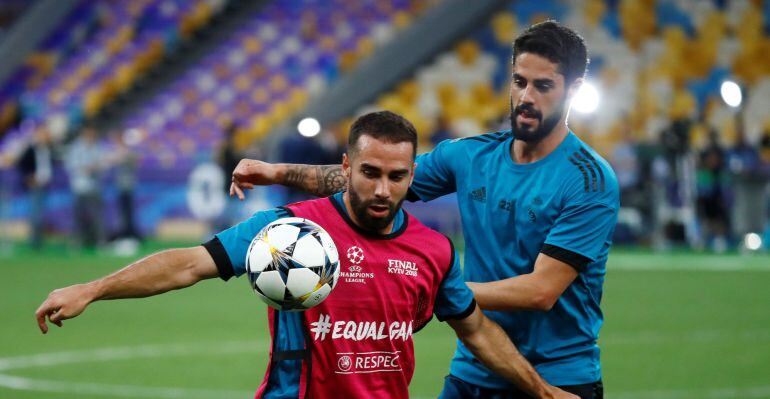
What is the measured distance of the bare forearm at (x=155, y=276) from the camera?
4621 mm

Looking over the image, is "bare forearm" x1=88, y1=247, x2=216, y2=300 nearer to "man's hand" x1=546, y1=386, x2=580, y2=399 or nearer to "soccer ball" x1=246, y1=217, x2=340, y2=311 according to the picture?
"soccer ball" x1=246, y1=217, x2=340, y2=311

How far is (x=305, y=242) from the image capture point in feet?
15.4

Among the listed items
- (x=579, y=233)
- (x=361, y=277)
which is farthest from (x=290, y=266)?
(x=579, y=233)

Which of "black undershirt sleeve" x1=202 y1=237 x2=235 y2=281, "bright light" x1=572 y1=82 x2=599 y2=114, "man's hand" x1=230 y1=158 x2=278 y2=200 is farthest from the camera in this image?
"bright light" x1=572 y1=82 x2=599 y2=114

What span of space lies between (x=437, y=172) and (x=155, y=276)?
1837mm

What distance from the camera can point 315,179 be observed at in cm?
610

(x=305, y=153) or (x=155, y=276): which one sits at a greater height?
(x=305, y=153)

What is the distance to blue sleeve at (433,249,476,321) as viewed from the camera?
5.21 metres

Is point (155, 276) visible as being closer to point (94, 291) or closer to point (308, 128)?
point (94, 291)

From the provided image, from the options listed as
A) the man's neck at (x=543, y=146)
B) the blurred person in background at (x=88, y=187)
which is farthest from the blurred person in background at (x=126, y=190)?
the man's neck at (x=543, y=146)

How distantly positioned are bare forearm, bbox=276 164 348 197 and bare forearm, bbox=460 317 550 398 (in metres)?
1.13

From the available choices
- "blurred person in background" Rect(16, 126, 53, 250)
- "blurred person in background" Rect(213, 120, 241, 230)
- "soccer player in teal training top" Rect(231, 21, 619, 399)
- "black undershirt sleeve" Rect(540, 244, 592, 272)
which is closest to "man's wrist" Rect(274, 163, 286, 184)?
"soccer player in teal training top" Rect(231, 21, 619, 399)

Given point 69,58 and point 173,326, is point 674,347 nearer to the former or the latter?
point 173,326

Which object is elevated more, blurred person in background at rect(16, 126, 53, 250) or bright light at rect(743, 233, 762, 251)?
blurred person in background at rect(16, 126, 53, 250)
